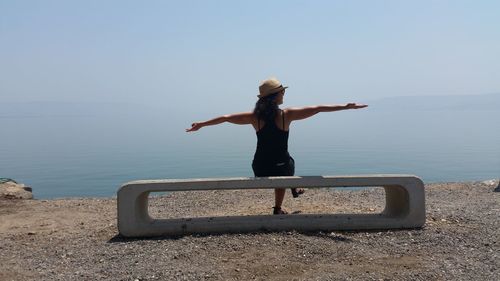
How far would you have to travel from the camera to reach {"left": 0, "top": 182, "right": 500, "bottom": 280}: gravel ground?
539cm

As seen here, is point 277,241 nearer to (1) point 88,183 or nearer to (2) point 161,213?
(2) point 161,213

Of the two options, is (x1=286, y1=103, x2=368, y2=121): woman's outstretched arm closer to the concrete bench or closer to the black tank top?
the black tank top

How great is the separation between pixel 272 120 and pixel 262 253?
194 cm

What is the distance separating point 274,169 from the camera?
7.24m

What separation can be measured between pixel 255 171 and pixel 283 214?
74cm

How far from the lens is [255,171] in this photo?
7402 millimetres

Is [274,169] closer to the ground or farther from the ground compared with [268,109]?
closer to the ground

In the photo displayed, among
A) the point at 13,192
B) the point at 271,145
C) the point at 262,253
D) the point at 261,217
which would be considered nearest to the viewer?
the point at 262,253

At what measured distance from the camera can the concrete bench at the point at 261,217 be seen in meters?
6.80

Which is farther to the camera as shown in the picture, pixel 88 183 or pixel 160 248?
pixel 88 183

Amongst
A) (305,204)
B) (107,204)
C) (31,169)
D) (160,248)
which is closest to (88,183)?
(31,169)

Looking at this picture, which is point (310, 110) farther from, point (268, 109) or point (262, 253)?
point (262, 253)

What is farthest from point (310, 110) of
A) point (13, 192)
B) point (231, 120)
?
point (13, 192)

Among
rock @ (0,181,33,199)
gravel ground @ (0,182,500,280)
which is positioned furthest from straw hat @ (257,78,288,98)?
rock @ (0,181,33,199)
